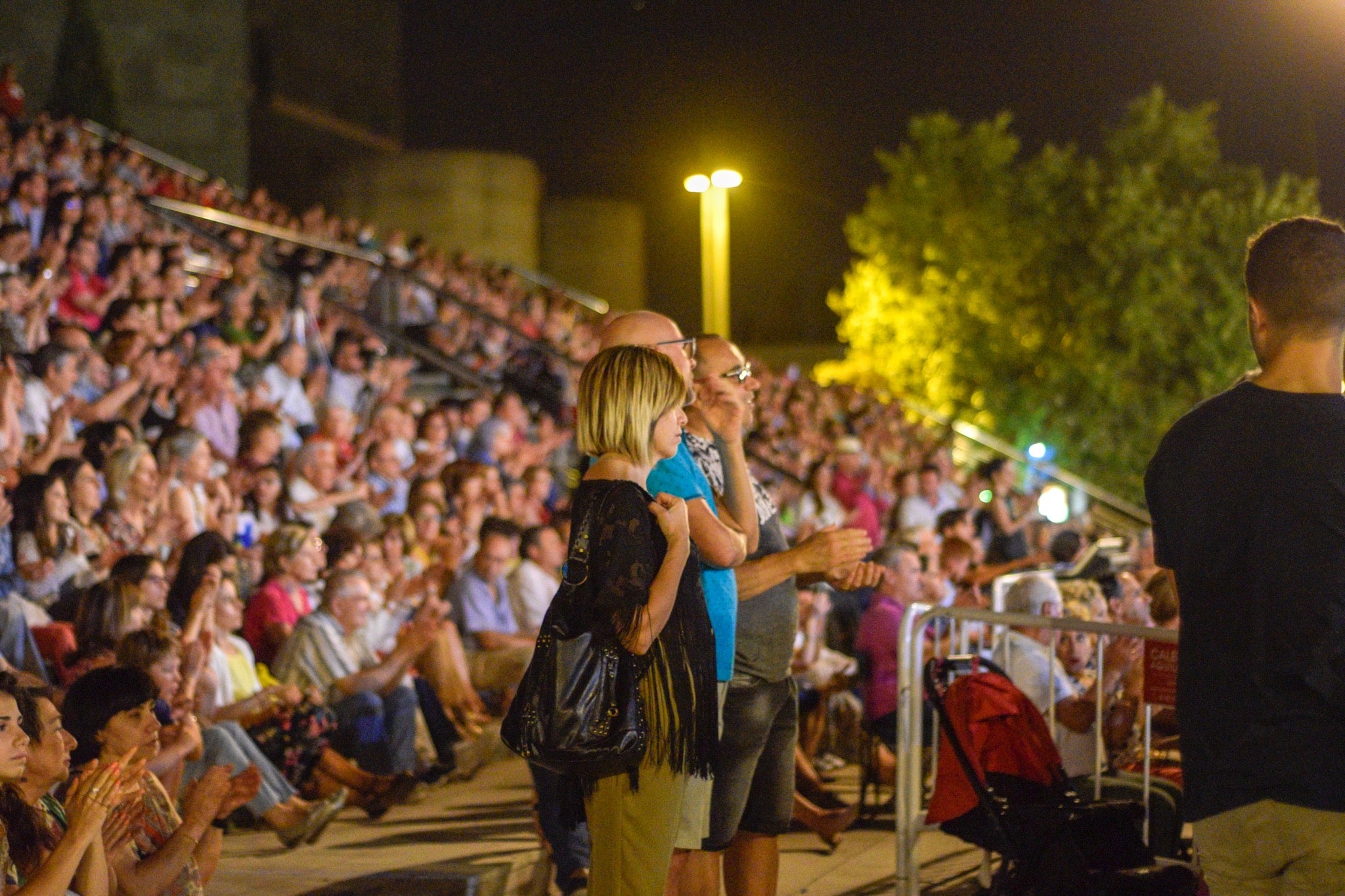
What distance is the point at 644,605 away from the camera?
10.9 feet

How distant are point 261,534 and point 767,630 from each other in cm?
493

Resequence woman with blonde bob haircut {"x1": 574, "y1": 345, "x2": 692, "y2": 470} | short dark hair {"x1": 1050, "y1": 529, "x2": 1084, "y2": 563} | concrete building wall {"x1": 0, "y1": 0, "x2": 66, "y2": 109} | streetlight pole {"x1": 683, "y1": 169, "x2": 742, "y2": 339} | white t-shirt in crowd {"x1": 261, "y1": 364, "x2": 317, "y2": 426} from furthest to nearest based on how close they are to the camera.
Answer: concrete building wall {"x1": 0, "y1": 0, "x2": 66, "y2": 109}
streetlight pole {"x1": 683, "y1": 169, "x2": 742, "y2": 339}
short dark hair {"x1": 1050, "y1": 529, "x2": 1084, "y2": 563}
white t-shirt in crowd {"x1": 261, "y1": 364, "x2": 317, "y2": 426}
woman with blonde bob haircut {"x1": 574, "y1": 345, "x2": 692, "y2": 470}

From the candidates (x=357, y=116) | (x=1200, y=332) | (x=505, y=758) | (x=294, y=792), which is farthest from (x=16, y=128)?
(x=357, y=116)

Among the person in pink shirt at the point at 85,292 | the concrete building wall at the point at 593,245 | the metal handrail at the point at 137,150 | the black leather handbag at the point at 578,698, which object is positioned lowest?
the black leather handbag at the point at 578,698

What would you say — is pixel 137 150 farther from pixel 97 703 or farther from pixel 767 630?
pixel 767 630

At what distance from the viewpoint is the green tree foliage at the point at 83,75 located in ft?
84.7

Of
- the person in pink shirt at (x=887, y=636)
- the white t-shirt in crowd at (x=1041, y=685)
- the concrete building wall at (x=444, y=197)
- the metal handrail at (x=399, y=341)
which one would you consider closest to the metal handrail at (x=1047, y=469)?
the metal handrail at (x=399, y=341)

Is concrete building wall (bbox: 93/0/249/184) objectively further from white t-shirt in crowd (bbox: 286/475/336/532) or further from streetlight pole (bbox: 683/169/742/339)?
white t-shirt in crowd (bbox: 286/475/336/532)

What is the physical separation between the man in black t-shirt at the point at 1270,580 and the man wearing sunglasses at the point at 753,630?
142cm

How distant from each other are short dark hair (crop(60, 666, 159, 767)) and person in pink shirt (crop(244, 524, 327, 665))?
2691 millimetres

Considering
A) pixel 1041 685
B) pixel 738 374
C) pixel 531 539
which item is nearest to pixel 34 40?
pixel 531 539

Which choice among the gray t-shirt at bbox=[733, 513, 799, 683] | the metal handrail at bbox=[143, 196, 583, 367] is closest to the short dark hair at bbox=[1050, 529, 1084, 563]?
the metal handrail at bbox=[143, 196, 583, 367]

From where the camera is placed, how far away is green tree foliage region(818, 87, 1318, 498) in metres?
21.1

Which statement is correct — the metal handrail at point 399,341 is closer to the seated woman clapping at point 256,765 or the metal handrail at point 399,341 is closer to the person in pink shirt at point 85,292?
the person in pink shirt at point 85,292
